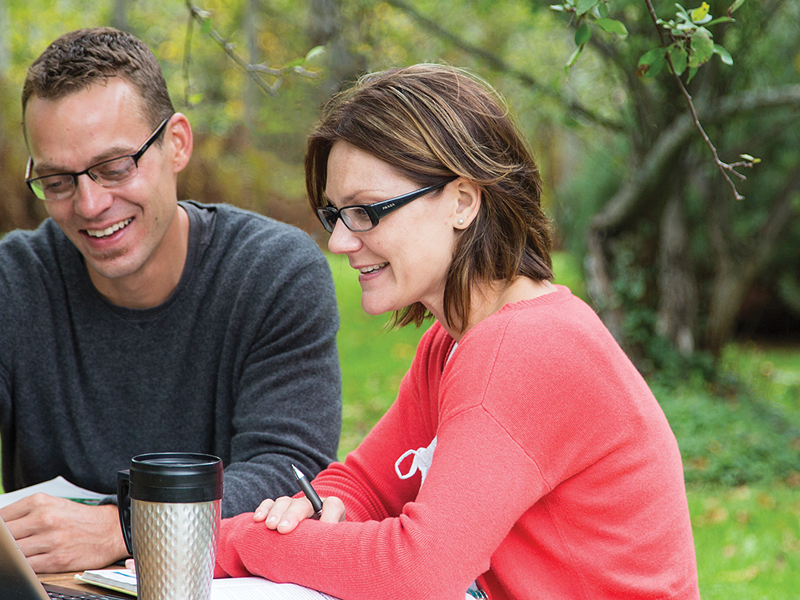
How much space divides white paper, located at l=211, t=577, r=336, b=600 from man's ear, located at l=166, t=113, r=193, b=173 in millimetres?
1275

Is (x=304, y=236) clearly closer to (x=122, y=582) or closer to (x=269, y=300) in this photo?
(x=269, y=300)

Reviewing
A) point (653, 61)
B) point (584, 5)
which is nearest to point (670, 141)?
point (653, 61)

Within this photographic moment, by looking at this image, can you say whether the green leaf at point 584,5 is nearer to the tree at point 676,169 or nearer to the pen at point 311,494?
the pen at point 311,494

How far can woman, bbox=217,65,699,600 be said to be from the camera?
134 cm

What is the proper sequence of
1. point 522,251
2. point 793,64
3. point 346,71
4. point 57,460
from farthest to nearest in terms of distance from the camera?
point 793,64
point 346,71
point 57,460
point 522,251

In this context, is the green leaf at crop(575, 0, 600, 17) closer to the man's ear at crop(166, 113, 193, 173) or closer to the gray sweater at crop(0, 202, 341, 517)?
the gray sweater at crop(0, 202, 341, 517)

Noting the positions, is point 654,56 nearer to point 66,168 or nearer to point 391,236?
point 391,236

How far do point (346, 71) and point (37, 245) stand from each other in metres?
3.63

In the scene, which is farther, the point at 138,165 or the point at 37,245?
the point at 37,245

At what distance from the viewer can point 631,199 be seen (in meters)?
6.56

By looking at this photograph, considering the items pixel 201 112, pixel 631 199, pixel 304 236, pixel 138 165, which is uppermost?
pixel 138 165

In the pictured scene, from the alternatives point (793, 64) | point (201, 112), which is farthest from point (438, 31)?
point (201, 112)

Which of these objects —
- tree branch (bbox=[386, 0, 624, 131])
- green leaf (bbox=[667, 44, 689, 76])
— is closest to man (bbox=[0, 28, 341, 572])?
green leaf (bbox=[667, 44, 689, 76])

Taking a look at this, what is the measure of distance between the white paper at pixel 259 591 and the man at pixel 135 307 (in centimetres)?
57
